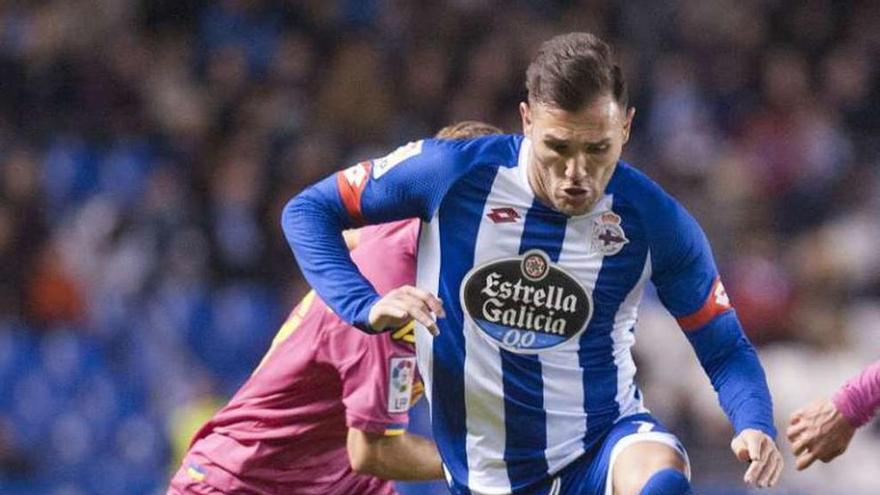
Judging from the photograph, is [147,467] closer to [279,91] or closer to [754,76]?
[279,91]

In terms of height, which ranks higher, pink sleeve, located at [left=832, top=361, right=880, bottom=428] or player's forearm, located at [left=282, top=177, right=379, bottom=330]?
player's forearm, located at [left=282, top=177, right=379, bottom=330]

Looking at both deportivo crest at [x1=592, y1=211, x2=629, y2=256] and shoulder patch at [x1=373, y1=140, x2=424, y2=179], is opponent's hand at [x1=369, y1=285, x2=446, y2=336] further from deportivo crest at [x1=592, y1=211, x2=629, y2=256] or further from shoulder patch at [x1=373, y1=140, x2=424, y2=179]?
deportivo crest at [x1=592, y1=211, x2=629, y2=256]

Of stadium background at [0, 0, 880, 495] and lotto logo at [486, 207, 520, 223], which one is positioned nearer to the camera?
lotto logo at [486, 207, 520, 223]

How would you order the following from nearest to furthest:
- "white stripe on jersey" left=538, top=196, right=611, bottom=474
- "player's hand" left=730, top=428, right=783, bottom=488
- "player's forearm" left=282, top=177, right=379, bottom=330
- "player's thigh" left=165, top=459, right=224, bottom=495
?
"player's hand" left=730, top=428, right=783, bottom=488 → "player's forearm" left=282, top=177, right=379, bottom=330 → "white stripe on jersey" left=538, top=196, right=611, bottom=474 → "player's thigh" left=165, top=459, right=224, bottom=495

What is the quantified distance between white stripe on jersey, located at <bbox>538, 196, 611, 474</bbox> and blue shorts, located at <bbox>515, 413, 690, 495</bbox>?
33 millimetres

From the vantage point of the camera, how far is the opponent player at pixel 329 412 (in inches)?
218

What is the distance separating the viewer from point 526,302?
17.1 feet

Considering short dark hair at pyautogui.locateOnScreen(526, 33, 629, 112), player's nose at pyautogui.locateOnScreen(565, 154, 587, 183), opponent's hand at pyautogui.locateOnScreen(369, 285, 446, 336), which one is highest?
short dark hair at pyautogui.locateOnScreen(526, 33, 629, 112)

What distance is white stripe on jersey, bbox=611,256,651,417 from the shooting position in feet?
17.5

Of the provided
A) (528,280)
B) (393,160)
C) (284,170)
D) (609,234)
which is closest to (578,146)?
(609,234)

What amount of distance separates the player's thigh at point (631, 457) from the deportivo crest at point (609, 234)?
49 cm

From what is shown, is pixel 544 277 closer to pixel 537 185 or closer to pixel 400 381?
pixel 537 185

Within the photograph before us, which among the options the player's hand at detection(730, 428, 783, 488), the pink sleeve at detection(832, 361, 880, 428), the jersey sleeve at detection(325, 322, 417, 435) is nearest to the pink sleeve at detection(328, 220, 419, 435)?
the jersey sleeve at detection(325, 322, 417, 435)

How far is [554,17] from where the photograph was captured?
1352 cm
